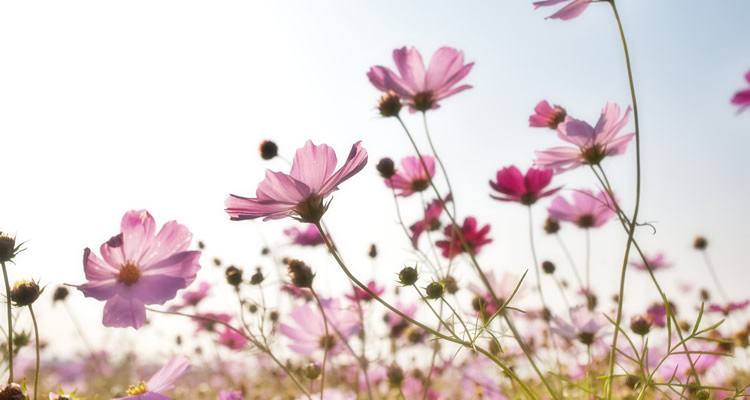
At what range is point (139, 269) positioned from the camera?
2.97 feet

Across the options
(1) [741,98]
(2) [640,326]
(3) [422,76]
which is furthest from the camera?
(3) [422,76]

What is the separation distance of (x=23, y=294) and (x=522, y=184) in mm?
939

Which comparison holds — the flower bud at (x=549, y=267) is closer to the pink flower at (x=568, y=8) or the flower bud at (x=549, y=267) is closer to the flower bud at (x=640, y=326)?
the flower bud at (x=640, y=326)

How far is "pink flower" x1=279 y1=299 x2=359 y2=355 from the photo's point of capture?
1.30 metres

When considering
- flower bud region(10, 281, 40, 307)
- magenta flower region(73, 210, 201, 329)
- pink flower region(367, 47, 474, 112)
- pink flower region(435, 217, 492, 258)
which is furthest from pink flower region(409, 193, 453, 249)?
flower bud region(10, 281, 40, 307)

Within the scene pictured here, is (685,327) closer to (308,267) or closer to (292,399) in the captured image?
(292,399)

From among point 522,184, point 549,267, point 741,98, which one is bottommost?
point 549,267

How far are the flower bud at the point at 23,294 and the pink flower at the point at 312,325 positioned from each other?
1.87 feet

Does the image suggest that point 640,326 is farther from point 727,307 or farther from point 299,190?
Answer: point 727,307

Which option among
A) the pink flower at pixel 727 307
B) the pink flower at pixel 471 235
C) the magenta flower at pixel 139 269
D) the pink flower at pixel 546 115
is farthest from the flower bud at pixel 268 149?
the pink flower at pixel 727 307

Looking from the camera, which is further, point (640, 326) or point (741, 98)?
point (640, 326)

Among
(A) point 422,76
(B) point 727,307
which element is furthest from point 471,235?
(B) point 727,307

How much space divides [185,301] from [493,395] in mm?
1157

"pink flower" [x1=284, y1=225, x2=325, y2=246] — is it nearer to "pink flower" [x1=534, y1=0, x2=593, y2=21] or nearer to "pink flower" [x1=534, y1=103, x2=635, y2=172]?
"pink flower" [x1=534, y1=103, x2=635, y2=172]
